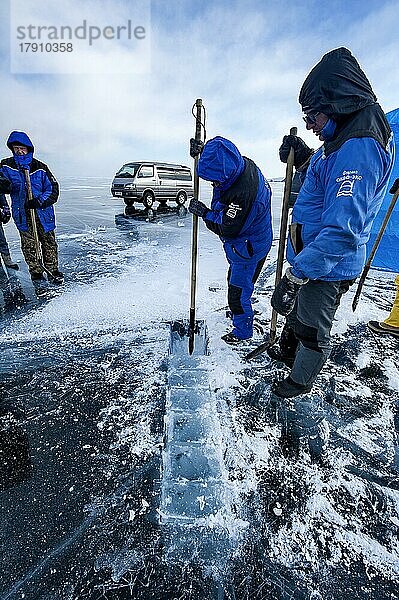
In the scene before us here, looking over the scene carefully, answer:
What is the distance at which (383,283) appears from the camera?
5.12m

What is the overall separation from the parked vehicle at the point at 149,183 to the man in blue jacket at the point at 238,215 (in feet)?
31.0

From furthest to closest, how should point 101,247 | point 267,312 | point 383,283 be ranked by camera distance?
point 101,247, point 383,283, point 267,312

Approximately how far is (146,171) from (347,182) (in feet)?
39.5

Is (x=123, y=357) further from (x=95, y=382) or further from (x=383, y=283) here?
(x=383, y=283)

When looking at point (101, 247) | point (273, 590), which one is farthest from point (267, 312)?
point (101, 247)

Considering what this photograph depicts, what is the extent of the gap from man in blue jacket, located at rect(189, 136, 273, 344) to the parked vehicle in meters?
9.44

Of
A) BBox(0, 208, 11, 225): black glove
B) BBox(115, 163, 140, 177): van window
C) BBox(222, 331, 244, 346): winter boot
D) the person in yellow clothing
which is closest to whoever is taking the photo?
BBox(222, 331, 244, 346): winter boot

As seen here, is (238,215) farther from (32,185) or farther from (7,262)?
(7,262)

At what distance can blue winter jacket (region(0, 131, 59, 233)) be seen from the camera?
4.22m

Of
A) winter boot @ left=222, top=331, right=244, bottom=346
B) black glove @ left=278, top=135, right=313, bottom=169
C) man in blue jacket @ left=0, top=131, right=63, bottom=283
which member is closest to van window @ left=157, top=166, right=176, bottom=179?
man in blue jacket @ left=0, top=131, right=63, bottom=283

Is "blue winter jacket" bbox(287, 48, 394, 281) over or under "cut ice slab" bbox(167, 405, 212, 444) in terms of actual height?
over

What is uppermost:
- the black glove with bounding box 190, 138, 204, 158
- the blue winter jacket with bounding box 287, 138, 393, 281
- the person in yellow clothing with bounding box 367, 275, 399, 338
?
the black glove with bounding box 190, 138, 204, 158

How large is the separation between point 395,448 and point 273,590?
1.28 m

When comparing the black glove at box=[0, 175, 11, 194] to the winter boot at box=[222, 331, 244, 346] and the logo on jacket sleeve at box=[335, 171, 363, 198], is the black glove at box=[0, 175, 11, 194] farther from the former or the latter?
the logo on jacket sleeve at box=[335, 171, 363, 198]
